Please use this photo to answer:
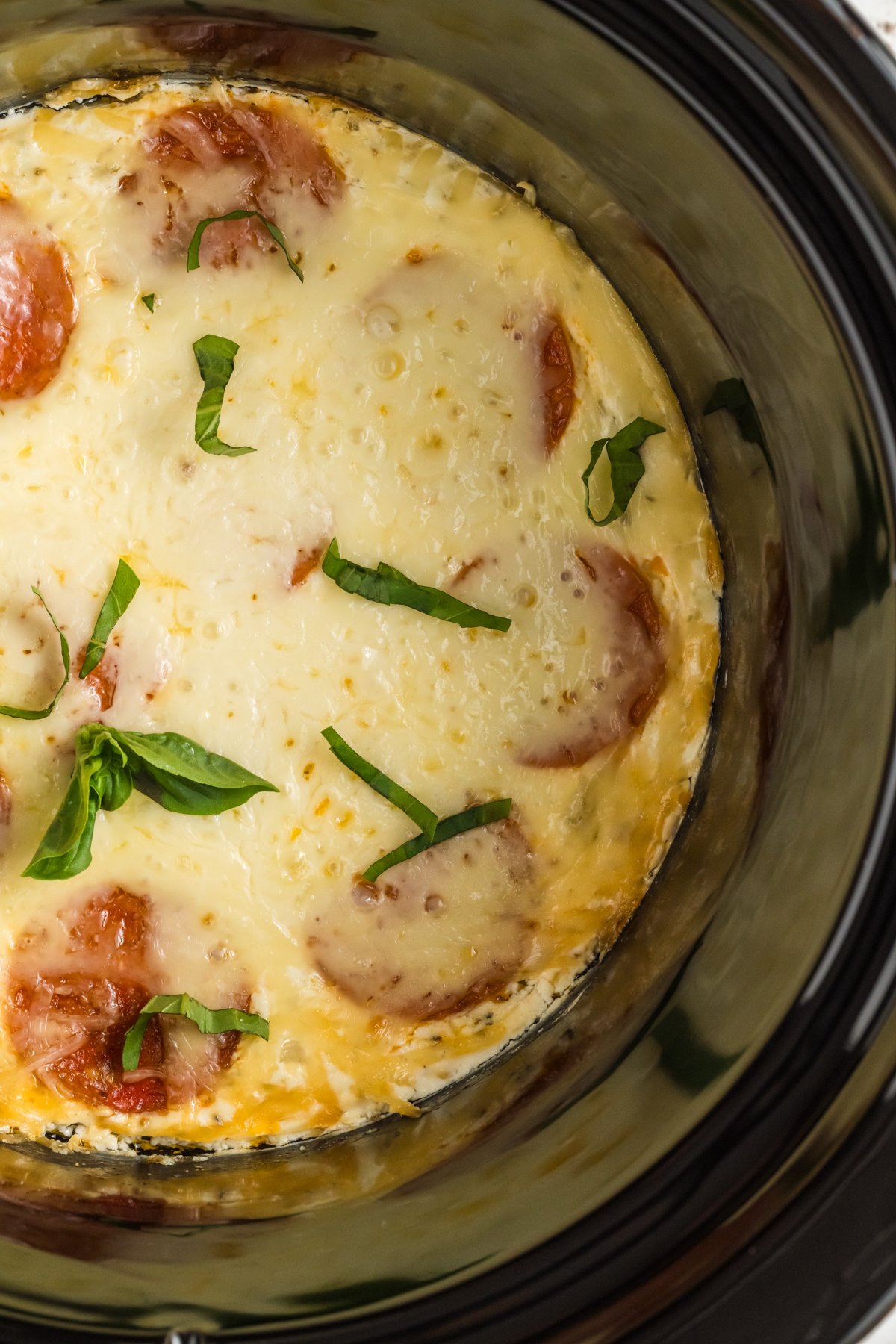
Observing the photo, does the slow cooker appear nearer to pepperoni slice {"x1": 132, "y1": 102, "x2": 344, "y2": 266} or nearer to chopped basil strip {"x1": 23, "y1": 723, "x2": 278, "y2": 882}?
pepperoni slice {"x1": 132, "y1": 102, "x2": 344, "y2": 266}

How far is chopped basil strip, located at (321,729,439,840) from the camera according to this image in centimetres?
127

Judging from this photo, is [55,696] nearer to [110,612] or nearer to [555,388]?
[110,612]

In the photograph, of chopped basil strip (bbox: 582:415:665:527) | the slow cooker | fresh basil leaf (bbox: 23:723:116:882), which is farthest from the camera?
chopped basil strip (bbox: 582:415:665:527)

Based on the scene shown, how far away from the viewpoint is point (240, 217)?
127cm

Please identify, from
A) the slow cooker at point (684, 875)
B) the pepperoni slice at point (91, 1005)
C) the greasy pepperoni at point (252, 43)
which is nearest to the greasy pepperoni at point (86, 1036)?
the pepperoni slice at point (91, 1005)

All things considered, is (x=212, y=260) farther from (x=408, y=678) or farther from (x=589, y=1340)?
(x=589, y=1340)

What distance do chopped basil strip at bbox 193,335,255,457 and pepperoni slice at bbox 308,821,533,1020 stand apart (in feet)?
1.74

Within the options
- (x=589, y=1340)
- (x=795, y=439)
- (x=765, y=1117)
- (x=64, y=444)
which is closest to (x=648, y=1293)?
(x=589, y=1340)

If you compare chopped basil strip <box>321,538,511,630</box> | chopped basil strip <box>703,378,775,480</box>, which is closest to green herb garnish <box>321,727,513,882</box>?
chopped basil strip <box>321,538,511,630</box>

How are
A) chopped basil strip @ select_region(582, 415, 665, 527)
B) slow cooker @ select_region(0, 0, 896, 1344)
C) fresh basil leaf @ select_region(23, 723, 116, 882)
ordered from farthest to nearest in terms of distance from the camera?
chopped basil strip @ select_region(582, 415, 665, 527), fresh basil leaf @ select_region(23, 723, 116, 882), slow cooker @ select_region(0, 0, 896, 1344)

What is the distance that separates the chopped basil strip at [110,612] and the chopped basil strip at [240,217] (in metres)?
0.36

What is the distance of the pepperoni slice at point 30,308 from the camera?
126 centimetres

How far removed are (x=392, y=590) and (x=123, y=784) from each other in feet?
1.23

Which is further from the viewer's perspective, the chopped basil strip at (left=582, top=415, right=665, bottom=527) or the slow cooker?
the chopped basil strip at (left=582, top=415, right=665, bottom=527)
